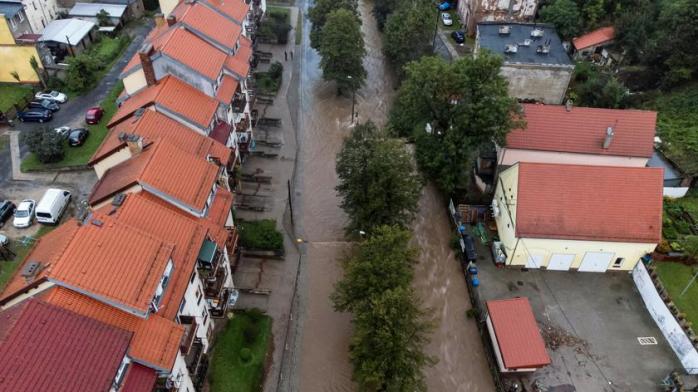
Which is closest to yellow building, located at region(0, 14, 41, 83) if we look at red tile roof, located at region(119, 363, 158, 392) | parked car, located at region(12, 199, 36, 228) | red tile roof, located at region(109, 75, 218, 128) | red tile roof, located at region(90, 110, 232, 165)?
parked car, located at region(12, 199, 36, 228)

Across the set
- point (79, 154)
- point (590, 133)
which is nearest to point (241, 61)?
point (79, 154)

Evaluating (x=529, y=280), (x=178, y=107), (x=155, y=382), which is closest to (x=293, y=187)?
(x=178, y=107)

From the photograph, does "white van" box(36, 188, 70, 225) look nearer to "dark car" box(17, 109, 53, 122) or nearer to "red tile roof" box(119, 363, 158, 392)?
"dark car" box(17, 109, 53, 122)

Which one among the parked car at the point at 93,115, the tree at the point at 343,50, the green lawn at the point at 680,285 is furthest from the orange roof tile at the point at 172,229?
the green lawn at the point at 680,285

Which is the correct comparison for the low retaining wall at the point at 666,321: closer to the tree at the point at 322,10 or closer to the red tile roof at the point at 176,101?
the red tile roof at the point at 176,101

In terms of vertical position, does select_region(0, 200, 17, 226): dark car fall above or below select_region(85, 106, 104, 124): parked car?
below

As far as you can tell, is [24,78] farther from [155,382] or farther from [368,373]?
[368,373]
